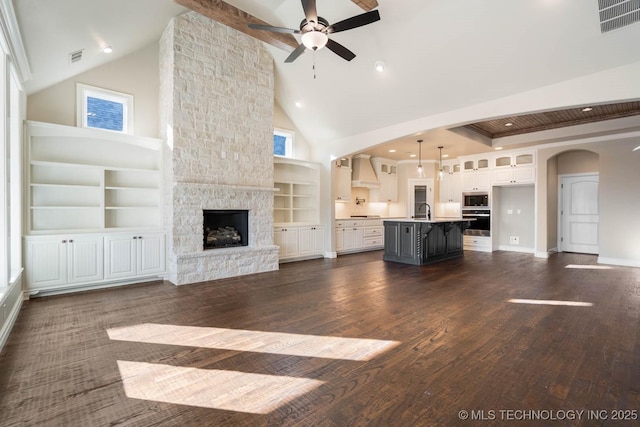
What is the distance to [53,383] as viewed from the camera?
216 cm

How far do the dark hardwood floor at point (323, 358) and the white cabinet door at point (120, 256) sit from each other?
1.30 ft

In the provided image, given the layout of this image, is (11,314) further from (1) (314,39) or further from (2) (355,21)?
(2) (355,21)

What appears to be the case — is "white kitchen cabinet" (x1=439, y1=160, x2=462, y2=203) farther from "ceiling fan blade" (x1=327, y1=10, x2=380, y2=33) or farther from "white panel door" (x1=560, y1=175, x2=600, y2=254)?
"ceiling fan blade" (x1=327, y1=10, x2=380, y2=33)

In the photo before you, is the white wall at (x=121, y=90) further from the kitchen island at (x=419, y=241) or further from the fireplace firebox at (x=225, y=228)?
the kitchen island at (x=419, y=241)

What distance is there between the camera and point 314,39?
3512mm

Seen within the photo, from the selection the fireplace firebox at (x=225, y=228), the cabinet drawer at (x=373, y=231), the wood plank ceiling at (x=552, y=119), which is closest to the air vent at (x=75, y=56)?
the fireplace firebox at (x=225, y=228)

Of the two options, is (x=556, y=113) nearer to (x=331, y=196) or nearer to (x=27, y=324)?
(x=331, y=196)

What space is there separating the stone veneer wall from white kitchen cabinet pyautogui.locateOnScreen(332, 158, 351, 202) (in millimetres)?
2618

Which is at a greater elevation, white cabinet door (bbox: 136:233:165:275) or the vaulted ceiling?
the vaulted ceiling

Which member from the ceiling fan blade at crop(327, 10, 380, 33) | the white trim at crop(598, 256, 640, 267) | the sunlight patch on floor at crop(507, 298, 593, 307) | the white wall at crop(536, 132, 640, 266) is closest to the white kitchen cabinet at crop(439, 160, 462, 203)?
the white wall at crop(536, 132, 640, 266)

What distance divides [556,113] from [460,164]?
3512 mm

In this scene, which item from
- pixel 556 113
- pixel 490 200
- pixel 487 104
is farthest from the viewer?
pixel 490 200

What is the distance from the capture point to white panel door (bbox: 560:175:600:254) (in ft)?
26.3

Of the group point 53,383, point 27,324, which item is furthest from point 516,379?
point 27,324
